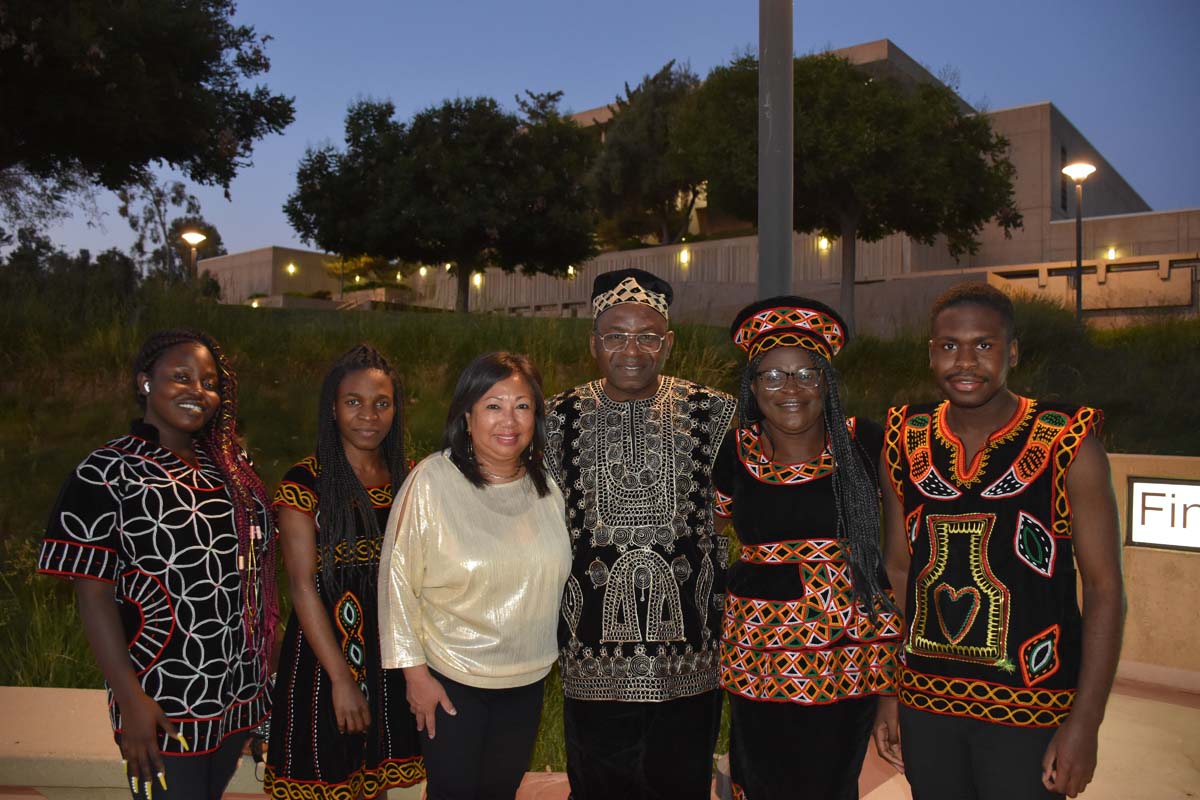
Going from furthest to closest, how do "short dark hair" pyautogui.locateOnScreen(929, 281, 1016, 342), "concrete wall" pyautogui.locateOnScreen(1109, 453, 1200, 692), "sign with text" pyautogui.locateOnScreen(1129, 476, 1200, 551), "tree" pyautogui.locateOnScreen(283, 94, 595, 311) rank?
"tree" pyautogui.locateOnScreen(283, 94, 595, 311)
"concrete wall" pyautogui.locateOnScreen(1109, 453, 1200, 692)
"sign with text" pyautogui.locateOnScreen(1129, 476, 1200, 551)
"short dark hair" pyautogui.locateOnScreen(929, 281, 1016, 342)

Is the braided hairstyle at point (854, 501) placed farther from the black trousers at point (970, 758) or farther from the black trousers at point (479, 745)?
the black trousers at point (479, 745)

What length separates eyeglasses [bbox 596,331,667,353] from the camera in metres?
3.09

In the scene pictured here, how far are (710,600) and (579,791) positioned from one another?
28.8 inches

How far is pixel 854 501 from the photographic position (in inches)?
105

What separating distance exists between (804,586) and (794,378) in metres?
0.62

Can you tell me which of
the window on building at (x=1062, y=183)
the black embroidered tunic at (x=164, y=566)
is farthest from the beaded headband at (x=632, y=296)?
the window on building at (x=1062, y=183)

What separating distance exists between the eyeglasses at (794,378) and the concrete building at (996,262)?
19.2 m

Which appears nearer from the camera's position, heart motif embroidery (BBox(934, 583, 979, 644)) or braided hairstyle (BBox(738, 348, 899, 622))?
heart motif embroidery (BBox(934, 583, 979, 644))

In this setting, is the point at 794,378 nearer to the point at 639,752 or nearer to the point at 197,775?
the point at 639,752

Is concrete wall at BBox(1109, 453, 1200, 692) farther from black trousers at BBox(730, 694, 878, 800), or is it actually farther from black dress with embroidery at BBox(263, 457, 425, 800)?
black dress with embroidery at BBox(263, 457, 425, 800)

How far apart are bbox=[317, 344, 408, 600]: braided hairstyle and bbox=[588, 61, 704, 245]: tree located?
35697 mm

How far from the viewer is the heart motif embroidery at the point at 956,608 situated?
2.36m

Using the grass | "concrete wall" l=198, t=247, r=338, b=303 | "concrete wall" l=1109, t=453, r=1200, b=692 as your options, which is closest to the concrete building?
the grass

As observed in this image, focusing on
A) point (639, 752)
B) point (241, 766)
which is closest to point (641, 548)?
point (639, 752)
